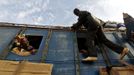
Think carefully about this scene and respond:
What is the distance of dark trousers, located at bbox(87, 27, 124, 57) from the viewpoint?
693 cm

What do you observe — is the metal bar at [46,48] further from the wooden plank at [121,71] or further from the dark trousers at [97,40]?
the wooden plank at [121,71]

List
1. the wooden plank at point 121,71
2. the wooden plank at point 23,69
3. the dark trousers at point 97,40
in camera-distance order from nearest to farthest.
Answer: the wooden plank at point 23,69 < the wooden plank at point 121,71 < the dark trousers at point 97,40

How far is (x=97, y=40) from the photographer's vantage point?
7770mm

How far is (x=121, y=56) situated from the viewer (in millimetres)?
6910

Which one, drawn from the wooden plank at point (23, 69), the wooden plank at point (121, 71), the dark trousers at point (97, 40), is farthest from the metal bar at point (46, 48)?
the wooden plank at point (121, 71)

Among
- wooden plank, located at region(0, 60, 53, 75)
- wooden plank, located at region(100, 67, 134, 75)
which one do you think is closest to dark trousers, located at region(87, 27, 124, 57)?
wooden plank, located at region(100, 67, 134, 75)

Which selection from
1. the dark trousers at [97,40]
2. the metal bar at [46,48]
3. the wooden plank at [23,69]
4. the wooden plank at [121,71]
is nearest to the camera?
the wooden plank at [23,69]

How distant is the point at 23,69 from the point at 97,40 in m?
3.15

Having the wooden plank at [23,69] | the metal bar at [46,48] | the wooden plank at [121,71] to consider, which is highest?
the metal bar at [46,48]

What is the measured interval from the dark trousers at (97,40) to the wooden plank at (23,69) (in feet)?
5.77

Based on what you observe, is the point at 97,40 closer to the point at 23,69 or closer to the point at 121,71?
the point at 121,71

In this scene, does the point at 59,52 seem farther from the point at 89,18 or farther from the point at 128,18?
the point at 128,18

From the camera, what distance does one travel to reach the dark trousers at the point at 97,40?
693cm

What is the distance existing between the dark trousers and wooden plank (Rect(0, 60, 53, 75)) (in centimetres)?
176
